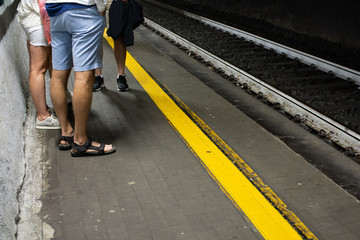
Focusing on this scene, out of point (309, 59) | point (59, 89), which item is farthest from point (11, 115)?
point (309, 59)

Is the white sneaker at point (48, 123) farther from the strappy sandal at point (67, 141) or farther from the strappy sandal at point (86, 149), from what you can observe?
the strappy sandal at point (86, 149)

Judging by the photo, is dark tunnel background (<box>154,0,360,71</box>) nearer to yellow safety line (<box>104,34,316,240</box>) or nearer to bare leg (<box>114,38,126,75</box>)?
yellow safety line (<box>104,34,316,240</box>)

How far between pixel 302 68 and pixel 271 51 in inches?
49.9

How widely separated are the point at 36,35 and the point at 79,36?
0.87 m

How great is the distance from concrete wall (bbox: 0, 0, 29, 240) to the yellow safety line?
1.53m

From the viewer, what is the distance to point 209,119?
4.59 meters

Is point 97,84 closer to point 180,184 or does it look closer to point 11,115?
point 11,115

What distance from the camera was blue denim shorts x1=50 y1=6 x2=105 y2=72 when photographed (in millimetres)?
3260

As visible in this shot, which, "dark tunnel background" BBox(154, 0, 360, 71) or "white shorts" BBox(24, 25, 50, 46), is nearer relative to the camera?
"white shorts" BBox(24, 25, 50, 46)

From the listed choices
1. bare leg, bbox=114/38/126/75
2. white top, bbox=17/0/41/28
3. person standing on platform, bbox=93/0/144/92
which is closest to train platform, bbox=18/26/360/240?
person standing on platform, bbox=93/0/144/92

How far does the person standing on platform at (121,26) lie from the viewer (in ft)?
16.7

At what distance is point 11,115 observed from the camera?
3555mm

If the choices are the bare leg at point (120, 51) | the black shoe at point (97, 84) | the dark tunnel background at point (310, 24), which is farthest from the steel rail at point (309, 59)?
the black shoe at point (97, 84)

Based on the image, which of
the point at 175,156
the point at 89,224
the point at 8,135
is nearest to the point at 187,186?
the point at 175,156
